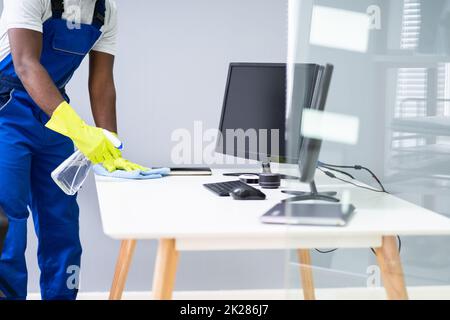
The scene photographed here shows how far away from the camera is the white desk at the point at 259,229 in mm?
1463

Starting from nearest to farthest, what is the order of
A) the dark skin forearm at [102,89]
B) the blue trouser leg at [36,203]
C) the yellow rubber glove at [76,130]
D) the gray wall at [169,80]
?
the yellow rubber glove at [76,130] → the blue trouser leg at [36,203] → the dark skin forearm at [102,89] → the gray wall at [169,80]

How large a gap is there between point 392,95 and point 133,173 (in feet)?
3.34

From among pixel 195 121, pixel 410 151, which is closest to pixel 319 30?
pixel 410 151

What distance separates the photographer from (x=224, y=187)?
2.06 m

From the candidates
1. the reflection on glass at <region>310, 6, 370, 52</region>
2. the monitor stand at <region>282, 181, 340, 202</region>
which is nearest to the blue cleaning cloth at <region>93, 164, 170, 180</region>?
the monitor stand at <region>282, 181, 340, 202</region>

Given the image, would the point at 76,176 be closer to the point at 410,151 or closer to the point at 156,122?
the point at 156,122

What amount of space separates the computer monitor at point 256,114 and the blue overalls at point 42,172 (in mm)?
529

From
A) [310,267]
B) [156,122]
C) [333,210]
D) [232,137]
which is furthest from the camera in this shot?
[156,122]

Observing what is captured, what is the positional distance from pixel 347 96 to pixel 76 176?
107 cm

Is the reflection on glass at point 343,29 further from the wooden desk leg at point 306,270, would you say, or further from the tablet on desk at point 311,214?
the wooden desk leg at point 306,270

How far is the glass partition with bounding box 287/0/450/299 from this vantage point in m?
1.51

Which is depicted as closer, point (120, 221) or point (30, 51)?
point (120, 221)

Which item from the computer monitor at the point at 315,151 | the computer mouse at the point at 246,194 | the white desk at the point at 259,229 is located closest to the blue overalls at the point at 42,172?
the white desk at the point at 259,229

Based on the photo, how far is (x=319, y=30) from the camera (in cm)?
154
